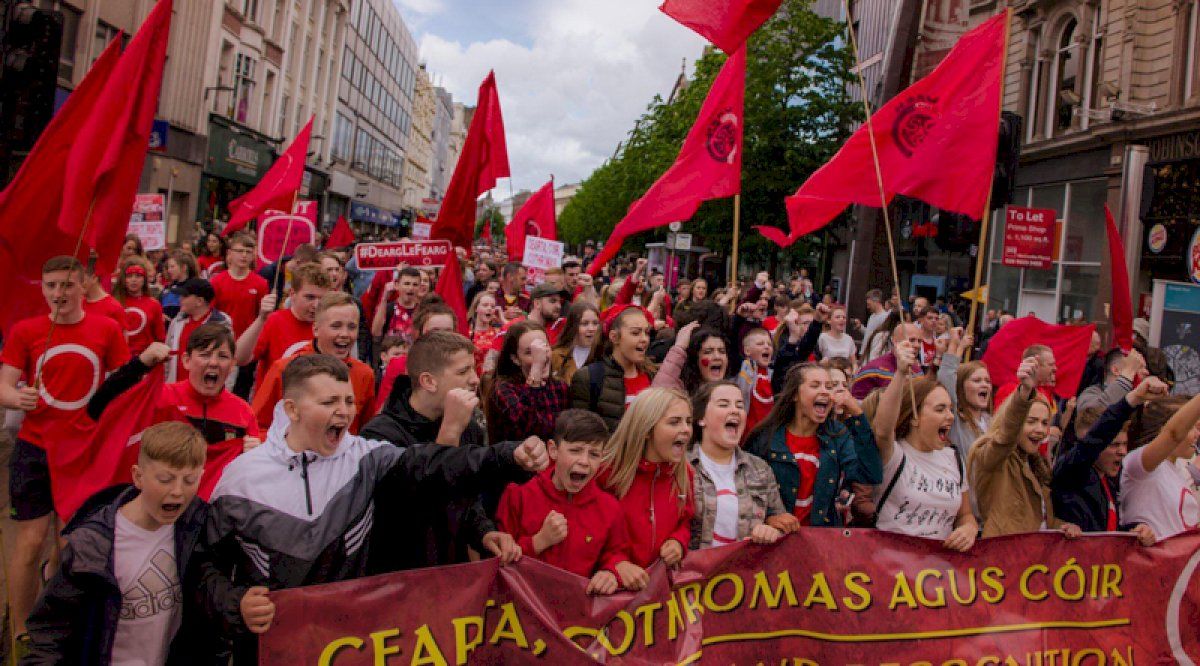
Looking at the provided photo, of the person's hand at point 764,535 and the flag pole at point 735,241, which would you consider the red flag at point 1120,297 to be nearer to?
the flag pole at point 735,241

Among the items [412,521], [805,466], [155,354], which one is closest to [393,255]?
[155,354]

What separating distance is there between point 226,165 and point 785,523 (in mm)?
27992

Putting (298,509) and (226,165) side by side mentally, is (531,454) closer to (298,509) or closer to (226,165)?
(298,509)

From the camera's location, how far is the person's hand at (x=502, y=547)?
10.5 feet

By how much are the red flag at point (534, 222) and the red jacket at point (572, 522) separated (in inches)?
337

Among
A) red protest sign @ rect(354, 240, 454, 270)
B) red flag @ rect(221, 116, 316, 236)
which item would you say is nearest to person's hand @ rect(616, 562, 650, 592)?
red protest sign @ rect(354, 240, 454, 270)

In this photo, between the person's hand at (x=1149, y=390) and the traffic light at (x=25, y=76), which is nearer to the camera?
the person's hand at (x=1149, y=390)

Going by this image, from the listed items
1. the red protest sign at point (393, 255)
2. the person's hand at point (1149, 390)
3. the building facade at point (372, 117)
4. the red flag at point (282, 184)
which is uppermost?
the building facade at point (372, 117)

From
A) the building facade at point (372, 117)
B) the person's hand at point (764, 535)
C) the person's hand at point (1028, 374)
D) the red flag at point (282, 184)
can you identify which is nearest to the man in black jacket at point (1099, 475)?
the person's hand at point (1028, 374)

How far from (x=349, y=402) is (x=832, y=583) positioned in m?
2.19

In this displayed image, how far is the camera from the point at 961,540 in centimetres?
391

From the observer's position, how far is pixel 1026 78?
2205 cm

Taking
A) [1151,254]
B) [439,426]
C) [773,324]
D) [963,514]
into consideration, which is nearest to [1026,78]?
[1151,254]

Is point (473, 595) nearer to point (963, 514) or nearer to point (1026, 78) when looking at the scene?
point (963, 514)
